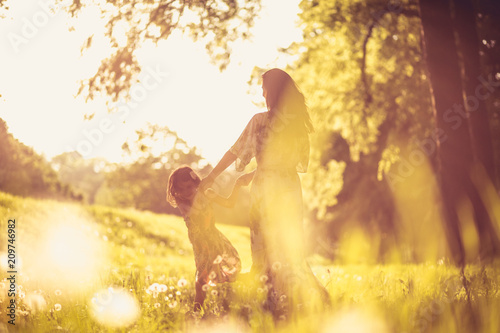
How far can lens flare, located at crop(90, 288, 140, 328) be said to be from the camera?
4712mm

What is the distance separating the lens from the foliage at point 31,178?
25578mm

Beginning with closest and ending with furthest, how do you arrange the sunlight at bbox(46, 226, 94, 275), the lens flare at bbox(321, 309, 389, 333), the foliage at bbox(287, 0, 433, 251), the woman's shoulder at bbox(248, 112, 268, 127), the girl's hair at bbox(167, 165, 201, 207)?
1. the lens flare at bbox(321, 309, 389, 333)
2. the woman's shoulder at bbox(248, 112, 268, 127)
3. the girl's hair at bbox(167, 165, 201, 207)
4. the sunlight at bbox(46, 226, 94, 275)
5. the foliage at bbox(287, 0, 433, 251)

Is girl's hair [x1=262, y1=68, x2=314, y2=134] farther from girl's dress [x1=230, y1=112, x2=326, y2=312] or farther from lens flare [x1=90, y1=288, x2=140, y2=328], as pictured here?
lens flare [x1=90, y1=288, x2=140, y2=328]

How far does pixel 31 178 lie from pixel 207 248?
36.9 meters

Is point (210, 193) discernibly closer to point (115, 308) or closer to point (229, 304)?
point (229, 304)

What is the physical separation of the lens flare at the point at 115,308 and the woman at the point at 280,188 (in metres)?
1.57

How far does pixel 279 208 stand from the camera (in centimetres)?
501

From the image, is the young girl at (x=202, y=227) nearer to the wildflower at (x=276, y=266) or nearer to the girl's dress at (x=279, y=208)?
the girl's dress at (x=279, y=208)

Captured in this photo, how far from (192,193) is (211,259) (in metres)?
0.89

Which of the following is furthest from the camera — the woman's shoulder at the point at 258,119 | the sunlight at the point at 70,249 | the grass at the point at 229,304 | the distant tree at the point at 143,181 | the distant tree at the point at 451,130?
the distant tree at the point at 143,181

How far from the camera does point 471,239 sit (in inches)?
353

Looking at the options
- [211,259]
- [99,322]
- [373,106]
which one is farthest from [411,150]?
[99,322]

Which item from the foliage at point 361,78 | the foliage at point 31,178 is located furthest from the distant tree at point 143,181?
the foliage at point 361,78

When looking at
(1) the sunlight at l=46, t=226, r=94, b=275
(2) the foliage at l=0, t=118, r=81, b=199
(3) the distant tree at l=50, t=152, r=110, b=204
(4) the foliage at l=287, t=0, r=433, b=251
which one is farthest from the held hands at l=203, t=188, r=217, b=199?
(3) the distant tree at l=50, t=152, r=110, b=204
